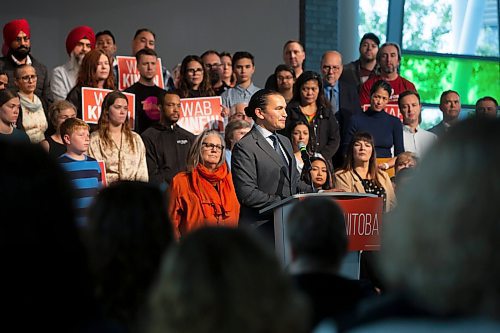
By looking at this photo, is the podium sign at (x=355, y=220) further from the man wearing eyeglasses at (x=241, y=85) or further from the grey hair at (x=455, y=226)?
the grey hair at (x=455, y=226)

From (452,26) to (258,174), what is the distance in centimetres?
968

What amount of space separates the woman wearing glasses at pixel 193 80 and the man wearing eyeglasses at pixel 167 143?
2.06 feet

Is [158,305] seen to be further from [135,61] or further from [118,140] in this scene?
[135,61]

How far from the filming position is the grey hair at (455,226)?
135cm

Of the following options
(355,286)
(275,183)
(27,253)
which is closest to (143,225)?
(355,286)

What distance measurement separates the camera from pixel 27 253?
4.87ft

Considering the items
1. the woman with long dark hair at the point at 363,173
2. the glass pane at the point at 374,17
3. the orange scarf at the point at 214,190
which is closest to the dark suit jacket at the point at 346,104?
the woman with long dark hair at the point at 363,173

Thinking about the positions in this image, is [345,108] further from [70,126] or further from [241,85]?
[70,126]

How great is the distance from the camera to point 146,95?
929cm

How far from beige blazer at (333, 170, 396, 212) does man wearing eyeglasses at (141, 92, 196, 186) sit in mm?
1320

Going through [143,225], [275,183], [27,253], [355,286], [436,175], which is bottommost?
[275,183]

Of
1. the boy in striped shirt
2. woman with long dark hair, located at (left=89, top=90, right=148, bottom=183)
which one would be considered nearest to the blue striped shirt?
the boy in striped shirt

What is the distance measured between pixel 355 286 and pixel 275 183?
4341 mm

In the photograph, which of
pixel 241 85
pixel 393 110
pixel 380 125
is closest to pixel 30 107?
pixel 241 85
